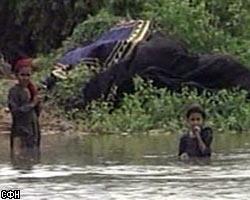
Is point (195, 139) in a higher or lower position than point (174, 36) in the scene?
lower

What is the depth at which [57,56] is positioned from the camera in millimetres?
23797

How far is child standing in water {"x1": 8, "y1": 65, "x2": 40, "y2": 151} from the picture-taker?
1516 cm

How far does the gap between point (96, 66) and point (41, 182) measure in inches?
353

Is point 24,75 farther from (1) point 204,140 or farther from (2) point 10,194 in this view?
(2) point 10,194

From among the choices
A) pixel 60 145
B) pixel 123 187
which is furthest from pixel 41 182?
pixel 60 145

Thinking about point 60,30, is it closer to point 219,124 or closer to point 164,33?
point 164,33

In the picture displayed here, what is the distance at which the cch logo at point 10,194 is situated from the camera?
432 inches

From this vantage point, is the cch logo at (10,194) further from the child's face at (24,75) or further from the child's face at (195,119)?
the child's face at (24,75)

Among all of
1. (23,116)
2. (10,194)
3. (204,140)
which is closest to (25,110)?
(23,116)

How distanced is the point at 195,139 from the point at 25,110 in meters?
2.35

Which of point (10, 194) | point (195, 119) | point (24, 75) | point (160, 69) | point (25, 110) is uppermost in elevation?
point (160, 69)

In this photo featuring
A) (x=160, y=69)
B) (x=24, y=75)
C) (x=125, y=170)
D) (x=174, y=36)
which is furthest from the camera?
(x=174, y=36)

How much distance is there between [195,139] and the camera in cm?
1435

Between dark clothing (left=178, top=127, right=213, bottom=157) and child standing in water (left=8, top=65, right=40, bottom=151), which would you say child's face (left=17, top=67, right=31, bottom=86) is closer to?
child standing in water (left=8, top=65, right=40, bottom=151)
